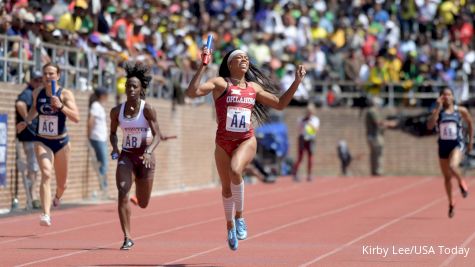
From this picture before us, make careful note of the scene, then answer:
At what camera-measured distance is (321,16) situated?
135 feet

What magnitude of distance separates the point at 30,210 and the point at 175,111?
9.40m

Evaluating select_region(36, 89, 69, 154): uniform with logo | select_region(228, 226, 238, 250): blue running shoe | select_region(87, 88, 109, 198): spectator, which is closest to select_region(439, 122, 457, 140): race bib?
select_region(36, 89, 69, 154): uniform with logo

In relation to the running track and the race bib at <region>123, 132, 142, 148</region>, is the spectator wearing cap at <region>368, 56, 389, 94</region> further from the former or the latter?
the race bib at <region>123, 132, 142, 148</region>

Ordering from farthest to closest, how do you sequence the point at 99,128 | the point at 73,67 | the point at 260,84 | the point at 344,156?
the point at 344,156 → the point at 99,128 → the point at 73,67 → the point at 260,84

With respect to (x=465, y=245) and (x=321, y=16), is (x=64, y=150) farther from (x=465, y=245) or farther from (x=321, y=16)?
(x=321, y=16)

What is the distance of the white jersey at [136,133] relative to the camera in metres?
15.4

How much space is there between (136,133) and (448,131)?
7210 mm

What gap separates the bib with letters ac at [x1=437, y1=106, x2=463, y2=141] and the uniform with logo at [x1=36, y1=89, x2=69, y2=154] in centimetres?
637

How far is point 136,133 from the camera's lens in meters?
15.5

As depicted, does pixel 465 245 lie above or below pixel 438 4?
below

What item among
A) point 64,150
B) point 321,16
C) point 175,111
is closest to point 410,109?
point 321,16

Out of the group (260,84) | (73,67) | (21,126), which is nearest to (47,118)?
(21,126)

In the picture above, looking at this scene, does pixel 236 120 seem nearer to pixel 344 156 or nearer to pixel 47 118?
pixel 47 118

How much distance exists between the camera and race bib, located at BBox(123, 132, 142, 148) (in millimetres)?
15406
